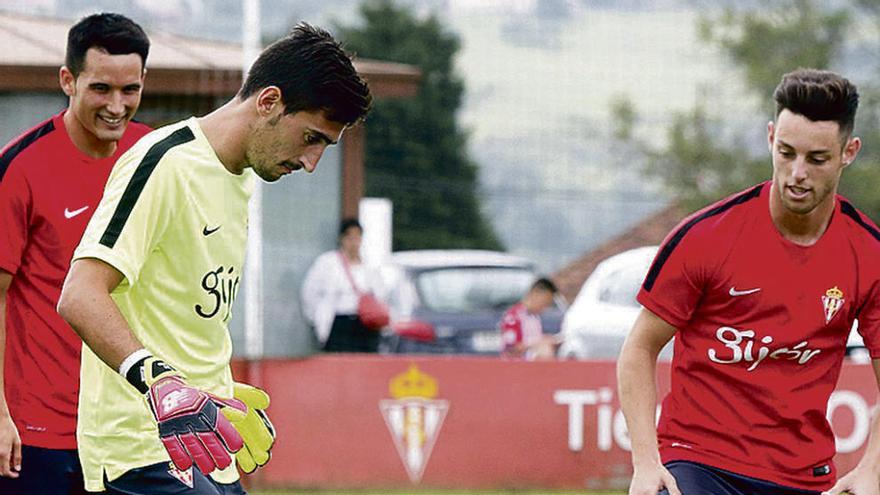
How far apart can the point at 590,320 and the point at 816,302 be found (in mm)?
9868

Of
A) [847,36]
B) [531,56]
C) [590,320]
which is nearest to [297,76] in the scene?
[590,320]

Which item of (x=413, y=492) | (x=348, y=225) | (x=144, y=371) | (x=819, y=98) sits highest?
(x=819, y=98)

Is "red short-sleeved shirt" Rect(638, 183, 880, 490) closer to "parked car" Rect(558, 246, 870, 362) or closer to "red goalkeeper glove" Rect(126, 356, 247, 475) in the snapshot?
"red goalkeeper glove" Rect(126, 356, 247, 475)

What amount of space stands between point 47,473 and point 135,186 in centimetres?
161

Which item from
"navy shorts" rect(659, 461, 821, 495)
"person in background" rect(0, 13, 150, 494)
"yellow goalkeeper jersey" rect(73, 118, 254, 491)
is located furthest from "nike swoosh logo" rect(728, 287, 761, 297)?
"person in background" rect(0, 13, 150, 494)

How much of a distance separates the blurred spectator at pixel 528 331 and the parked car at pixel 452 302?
1042mm

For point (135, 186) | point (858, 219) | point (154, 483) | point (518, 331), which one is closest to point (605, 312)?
point (518, 331)

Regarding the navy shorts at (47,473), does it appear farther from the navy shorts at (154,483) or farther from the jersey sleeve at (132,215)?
the jersey sleeve at (132,215)

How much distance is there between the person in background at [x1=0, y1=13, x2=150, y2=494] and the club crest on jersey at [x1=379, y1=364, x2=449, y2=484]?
6313 millimetres

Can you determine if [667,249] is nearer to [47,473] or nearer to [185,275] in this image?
[185,275]

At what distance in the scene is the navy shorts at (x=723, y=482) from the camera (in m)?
5.44

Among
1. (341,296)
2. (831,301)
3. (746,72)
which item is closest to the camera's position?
(831,301)

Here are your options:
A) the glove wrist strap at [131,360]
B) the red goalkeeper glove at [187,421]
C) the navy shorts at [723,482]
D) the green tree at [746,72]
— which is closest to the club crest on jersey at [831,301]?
the navy shorts at [723,482]

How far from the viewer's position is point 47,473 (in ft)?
Result: 18.8
